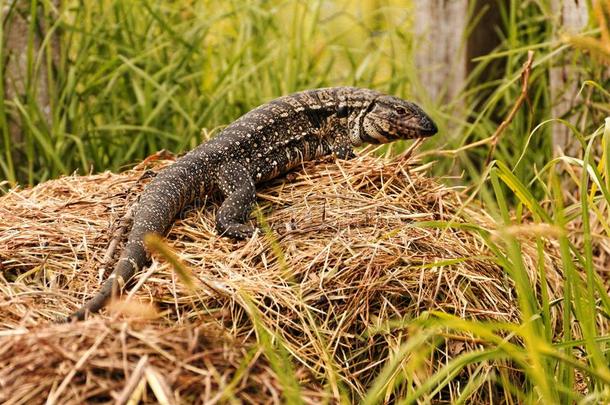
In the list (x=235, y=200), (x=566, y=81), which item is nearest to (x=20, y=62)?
(x=235, y=200)

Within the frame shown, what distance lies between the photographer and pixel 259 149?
5.31 metres

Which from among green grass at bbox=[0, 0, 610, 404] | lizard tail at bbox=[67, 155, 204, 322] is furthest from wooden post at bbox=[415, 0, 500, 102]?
lizard tail at bbox=[67, 155, 204, 322]

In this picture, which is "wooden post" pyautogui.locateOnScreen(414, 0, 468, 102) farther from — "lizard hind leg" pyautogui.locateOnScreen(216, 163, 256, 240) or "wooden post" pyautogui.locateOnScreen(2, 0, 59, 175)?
"wooden post" pyautogui.locateOnScreen(2, 0, 59, 175)

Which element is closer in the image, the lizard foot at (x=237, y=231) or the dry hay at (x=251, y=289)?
the dry hay at (x=251, y=289)

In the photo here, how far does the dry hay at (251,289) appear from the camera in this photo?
279cm

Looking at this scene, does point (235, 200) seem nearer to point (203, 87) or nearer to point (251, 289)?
point (251, 289)

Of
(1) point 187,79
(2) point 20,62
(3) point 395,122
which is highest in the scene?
(2) point 20,62

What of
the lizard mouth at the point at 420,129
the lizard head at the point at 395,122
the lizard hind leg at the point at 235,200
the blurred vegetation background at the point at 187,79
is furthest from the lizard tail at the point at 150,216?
the blurred vegetation background at the point at 187,79

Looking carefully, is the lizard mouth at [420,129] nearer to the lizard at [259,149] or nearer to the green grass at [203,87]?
the lizard at [259,149]

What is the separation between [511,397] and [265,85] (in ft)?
12.4

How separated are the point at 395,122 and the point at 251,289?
2095 mm

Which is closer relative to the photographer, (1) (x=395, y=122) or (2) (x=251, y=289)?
(2) (x=251, y=289)

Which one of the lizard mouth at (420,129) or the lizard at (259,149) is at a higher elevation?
the lizard at (259,149)

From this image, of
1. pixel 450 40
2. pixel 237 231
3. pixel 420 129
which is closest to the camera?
pixel 237 231
